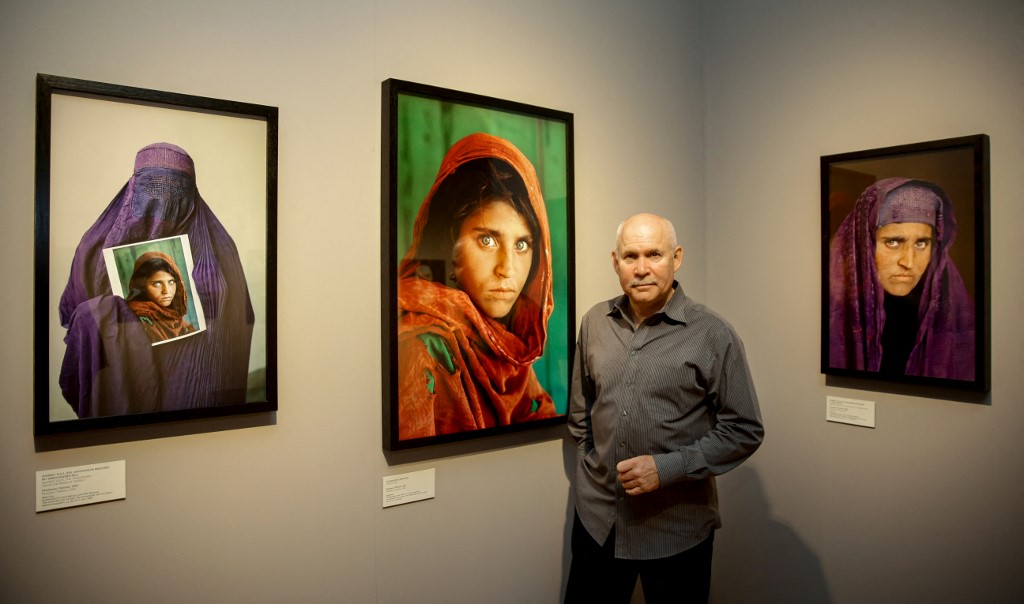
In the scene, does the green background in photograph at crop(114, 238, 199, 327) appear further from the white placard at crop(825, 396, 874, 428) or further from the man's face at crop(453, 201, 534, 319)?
the white placard at crop(825, 396, 874, 428)

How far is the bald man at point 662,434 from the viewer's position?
7.13 feet

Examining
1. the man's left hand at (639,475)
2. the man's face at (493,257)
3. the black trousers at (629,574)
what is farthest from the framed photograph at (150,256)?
the black trousers at (629,574)

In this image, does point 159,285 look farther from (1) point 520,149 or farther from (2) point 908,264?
(2) point 908,264

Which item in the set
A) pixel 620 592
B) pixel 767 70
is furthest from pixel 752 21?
pixel 620 592

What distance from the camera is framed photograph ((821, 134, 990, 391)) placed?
2250 mm

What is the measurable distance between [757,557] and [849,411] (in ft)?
2.84

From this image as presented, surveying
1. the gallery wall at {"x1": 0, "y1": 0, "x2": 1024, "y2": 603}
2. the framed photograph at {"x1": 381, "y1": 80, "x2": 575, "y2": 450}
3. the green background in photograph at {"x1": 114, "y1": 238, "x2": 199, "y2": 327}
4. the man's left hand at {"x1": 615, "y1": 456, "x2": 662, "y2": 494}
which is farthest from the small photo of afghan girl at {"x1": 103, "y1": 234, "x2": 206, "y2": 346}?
the man's left hand at {"x1": 615, "y1": 456, "x2": 662, "y2": 494}

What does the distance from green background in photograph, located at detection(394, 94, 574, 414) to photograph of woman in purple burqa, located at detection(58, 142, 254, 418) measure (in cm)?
55

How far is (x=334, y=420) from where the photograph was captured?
6.79 ft

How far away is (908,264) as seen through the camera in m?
2.40

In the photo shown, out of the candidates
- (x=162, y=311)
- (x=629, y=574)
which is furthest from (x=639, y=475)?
(x=162, y=311)

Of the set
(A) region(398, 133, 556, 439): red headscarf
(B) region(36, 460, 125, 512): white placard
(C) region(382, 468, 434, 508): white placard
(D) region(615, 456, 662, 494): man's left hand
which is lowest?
(C) region(382, 468, 434, 508): white placard

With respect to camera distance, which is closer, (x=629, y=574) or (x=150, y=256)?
(x=150, y=256)

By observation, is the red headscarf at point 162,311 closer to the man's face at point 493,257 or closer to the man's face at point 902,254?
the man's face at point 493,257
